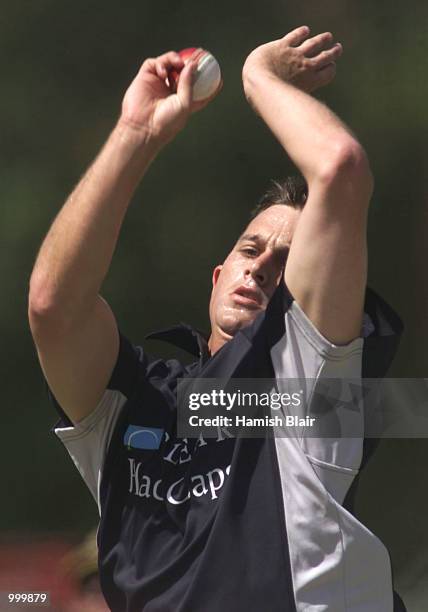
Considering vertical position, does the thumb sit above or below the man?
above

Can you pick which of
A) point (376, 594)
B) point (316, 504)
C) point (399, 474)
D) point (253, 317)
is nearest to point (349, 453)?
point (316, 504)

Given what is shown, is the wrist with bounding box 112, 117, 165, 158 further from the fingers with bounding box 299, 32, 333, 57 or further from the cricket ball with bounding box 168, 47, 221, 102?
the fingers with bounding box 299, 32, 333, 57

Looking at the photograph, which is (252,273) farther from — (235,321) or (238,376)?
(238,376)

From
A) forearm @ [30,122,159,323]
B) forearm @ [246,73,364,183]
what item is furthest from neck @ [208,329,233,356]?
forearm @ [246,73,364,183]

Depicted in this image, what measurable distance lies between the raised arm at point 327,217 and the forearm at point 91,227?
253 mm

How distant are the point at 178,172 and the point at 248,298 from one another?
149cm

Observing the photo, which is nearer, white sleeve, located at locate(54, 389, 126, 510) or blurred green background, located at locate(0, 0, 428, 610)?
white sleeve, located at locate(54, 389, 126, 510)

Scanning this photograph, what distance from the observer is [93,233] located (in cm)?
170

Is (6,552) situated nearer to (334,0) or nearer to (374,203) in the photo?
(374,203)

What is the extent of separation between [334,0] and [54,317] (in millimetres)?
1883

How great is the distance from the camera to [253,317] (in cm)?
199

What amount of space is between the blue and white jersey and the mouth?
0.19m

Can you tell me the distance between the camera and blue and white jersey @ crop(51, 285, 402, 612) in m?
1.63

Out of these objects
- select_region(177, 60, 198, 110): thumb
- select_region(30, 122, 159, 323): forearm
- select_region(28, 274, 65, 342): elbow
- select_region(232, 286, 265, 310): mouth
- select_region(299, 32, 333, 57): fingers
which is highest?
select_region(177, 60, 198, 110): thumb
